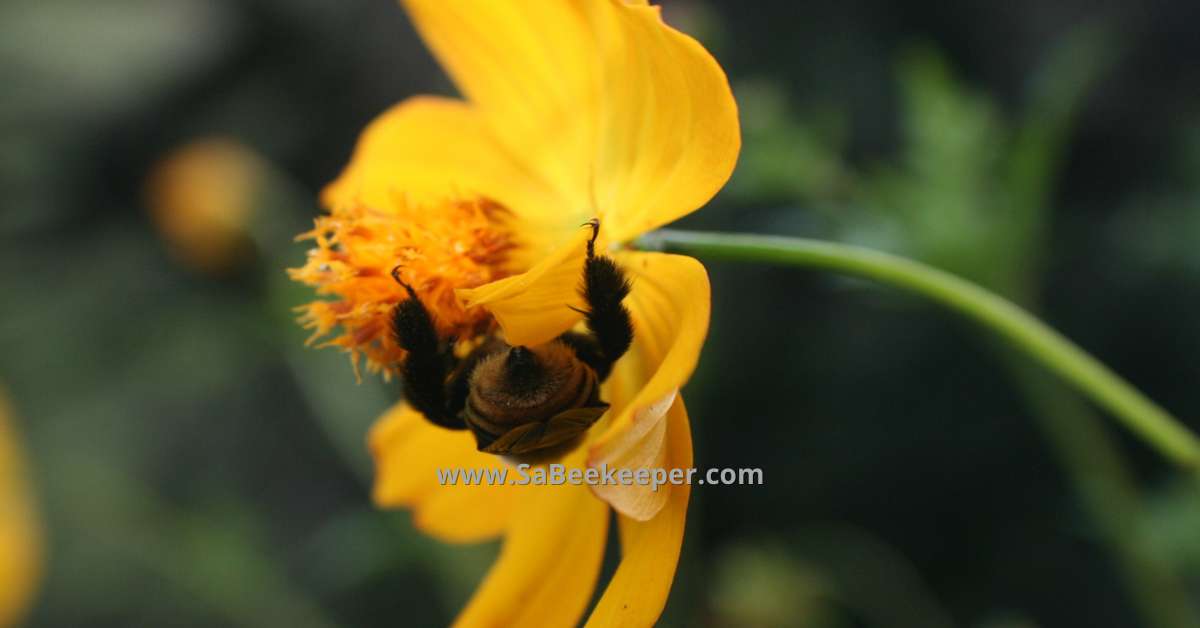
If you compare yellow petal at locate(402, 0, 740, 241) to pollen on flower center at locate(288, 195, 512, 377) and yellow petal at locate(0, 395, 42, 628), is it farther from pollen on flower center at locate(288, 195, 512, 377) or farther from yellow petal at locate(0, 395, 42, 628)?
yellow petal at locate(0, 395, 42, 628)

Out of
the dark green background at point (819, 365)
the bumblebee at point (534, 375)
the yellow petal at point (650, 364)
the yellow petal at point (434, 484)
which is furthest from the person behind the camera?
the dark green background at point (819, 365)

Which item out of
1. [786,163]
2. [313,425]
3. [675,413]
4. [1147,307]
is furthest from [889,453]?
[313,425]

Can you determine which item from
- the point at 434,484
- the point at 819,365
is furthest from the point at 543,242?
the point at 819,365

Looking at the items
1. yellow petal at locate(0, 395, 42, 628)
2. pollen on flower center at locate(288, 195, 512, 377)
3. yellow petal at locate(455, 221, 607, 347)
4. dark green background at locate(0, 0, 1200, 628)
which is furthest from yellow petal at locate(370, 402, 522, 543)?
yellow petal at locate(0, 395, 42, 628)

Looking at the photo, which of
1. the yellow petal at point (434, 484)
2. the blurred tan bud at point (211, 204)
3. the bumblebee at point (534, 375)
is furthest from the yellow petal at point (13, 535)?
the bumblebee at point (534, 375)

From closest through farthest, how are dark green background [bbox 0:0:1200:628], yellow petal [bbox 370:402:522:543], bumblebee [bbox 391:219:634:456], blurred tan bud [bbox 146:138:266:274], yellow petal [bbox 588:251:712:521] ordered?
1. yellow petal [bbox 588:251:712:521]
2. bumblebee [bbox 391:219:634:456]
3. yellow petal [bbox 370:402:522:543]
4. dark green background [bbox 0:0:1200:628]
5. blurred tan bud [bbox 146:138:266:274]

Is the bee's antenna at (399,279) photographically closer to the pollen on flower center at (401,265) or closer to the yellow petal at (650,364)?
the pollen on flower center at (401,265)
